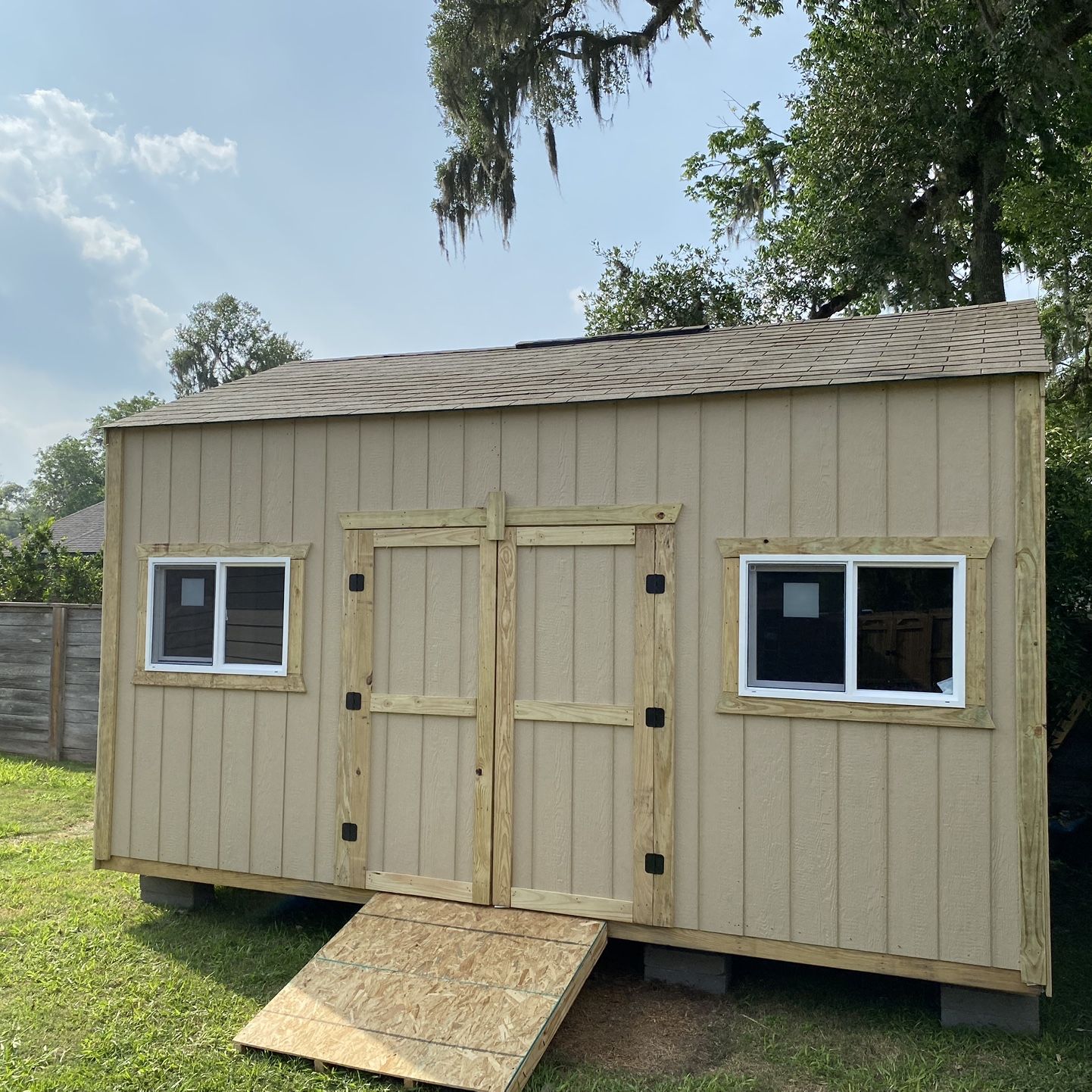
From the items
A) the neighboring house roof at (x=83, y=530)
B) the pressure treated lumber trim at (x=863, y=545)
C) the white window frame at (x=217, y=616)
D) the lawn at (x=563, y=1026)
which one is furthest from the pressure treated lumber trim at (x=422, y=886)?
the neighboring house roof at (x=83, y=530)

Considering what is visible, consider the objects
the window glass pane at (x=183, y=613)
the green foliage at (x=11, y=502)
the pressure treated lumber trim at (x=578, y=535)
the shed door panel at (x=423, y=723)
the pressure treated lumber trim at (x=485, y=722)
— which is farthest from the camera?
the green foliage at (x=11, y=502)

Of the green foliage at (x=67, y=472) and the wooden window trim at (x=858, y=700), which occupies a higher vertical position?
the green foliage at (x=67, y=472)

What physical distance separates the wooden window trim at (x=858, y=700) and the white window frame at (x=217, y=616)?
246 cm

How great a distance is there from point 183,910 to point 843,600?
4279 millimetres

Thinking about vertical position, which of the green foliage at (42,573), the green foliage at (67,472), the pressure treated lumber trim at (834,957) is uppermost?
the green foliage at (67,472)

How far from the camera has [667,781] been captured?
417 cm

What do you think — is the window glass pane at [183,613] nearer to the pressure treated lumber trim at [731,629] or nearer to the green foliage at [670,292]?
the pressure treated lumber trim at [731,629]

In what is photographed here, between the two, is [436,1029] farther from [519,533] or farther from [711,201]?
[711,201]

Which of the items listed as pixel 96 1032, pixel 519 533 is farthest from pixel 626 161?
pixel 96 1032

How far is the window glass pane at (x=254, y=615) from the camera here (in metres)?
4.98

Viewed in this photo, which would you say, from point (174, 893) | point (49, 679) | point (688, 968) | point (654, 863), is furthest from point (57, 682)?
point (688, 968)

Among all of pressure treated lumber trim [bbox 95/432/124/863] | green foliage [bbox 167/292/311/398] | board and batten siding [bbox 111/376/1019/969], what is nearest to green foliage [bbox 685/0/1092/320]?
board and batten siding [bbox 111/376/1019/969]

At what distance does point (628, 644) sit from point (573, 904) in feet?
4.34

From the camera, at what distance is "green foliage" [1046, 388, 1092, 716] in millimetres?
5980
